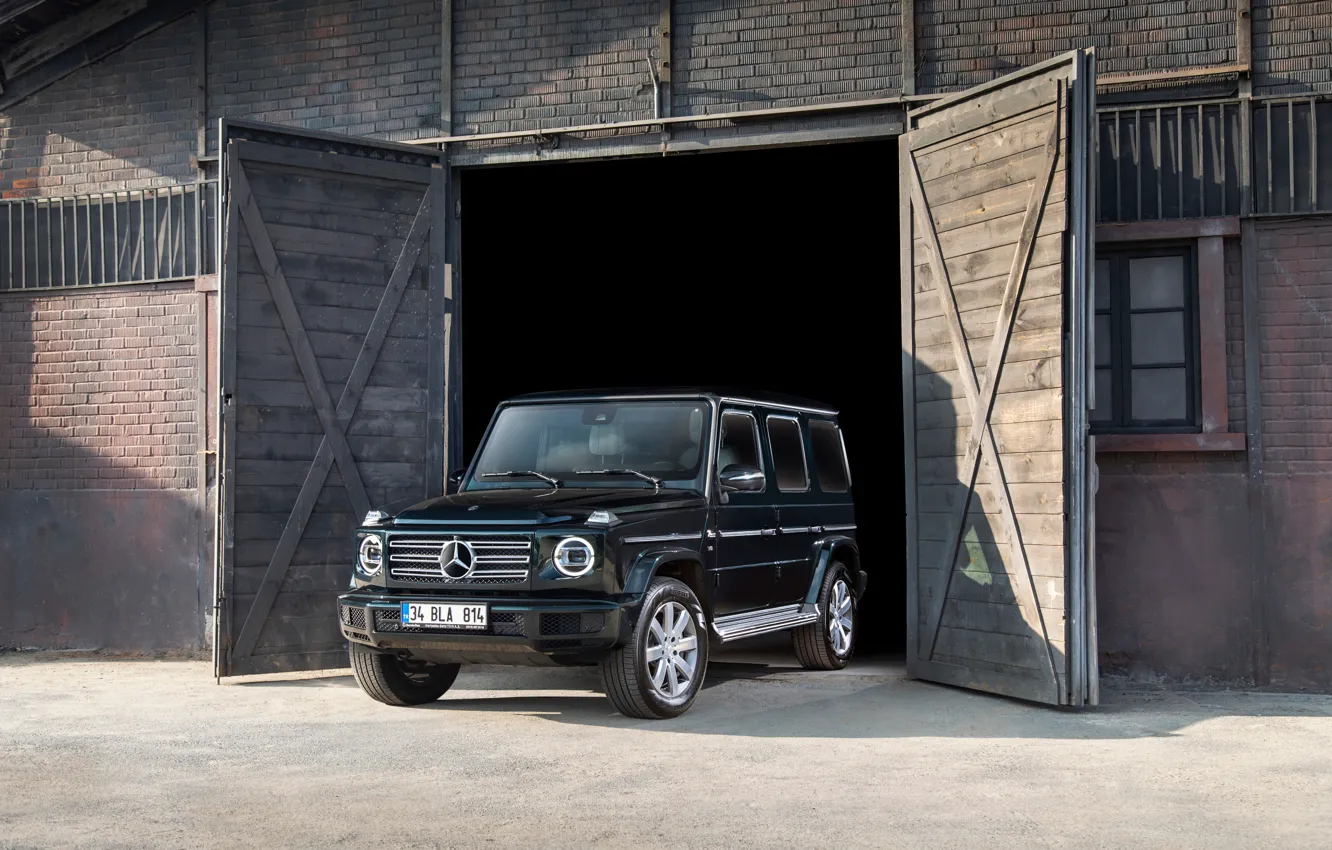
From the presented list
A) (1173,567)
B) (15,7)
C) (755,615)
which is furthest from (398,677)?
(15,7)

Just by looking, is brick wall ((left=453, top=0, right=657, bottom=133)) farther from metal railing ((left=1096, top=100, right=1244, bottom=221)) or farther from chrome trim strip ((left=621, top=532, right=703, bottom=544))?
chrome trim strip ((left=621, top=532, right=703, bottom=544))

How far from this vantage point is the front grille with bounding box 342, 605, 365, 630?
7.80 metres

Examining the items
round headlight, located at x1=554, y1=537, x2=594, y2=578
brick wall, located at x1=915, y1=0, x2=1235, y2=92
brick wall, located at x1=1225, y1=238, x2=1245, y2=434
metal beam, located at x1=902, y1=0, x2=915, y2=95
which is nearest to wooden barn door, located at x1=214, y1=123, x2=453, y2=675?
round headlight, located at x1=554, y1=537, x2=594, y2=578

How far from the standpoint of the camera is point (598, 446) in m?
8.67

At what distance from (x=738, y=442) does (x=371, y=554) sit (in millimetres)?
2463

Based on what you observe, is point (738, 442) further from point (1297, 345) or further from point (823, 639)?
point (1297, 345)

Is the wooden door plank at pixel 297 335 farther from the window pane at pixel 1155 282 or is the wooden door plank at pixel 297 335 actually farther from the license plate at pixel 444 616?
the window pane at pixel 1155 282

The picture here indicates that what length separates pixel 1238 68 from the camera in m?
9.56

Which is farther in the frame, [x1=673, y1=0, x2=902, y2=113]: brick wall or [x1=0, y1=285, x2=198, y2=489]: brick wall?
[x1=0, y1=285, x2=198, y2=489]: brick wall

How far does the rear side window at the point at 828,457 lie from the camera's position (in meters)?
10.2

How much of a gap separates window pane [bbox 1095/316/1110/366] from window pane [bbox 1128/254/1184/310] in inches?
8.9

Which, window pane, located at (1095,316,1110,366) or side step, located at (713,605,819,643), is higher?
window pane, located at (1095,316,1110,366)

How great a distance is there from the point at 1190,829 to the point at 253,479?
22.5ft

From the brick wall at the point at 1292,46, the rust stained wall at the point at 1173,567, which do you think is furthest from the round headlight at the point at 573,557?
the brick wall at the point at 1292,46
